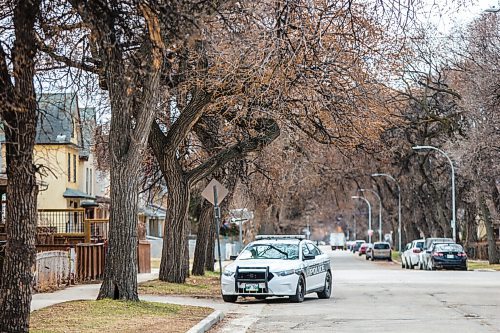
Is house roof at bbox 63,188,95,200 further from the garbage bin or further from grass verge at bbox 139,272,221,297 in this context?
grass verge at bbox 139,272,221,297

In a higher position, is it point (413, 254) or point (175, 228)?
point (175, 228)

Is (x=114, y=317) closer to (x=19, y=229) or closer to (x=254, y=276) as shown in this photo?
(x=19, y=229)

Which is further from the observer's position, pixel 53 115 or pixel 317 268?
pixel 317 268

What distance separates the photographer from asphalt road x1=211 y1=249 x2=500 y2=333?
16.6 m

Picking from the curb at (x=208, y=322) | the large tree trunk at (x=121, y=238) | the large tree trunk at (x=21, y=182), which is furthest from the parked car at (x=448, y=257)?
the large tree trunk at (x=21, y=182)

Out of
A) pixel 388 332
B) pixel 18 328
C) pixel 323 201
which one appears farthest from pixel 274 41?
pixel 323 201

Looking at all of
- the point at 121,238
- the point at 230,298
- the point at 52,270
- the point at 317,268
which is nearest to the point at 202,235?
the point at 52,270

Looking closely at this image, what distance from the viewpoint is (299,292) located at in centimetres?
2336

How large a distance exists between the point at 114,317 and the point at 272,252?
8.77 metres

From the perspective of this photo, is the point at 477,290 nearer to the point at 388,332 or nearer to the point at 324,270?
the point at 324,270

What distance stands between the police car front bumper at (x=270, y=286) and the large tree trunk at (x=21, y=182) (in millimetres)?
11451

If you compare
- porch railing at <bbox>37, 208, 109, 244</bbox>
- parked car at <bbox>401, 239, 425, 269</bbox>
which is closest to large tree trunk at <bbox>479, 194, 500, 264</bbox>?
parked car at <bbox>401, 239, 425, 269</bbox>

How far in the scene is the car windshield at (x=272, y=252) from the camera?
24.0m

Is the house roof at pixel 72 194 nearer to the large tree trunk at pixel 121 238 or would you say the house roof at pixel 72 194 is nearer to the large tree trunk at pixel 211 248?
the large tree trunk at pixel 211 248
